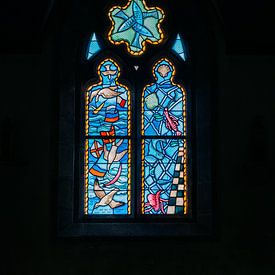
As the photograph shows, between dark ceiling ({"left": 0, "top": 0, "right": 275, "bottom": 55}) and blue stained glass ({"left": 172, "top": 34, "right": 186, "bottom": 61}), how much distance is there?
0.61m

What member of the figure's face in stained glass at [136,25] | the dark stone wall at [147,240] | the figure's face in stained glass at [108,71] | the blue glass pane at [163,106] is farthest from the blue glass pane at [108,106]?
the dark stone wall at [147,240]

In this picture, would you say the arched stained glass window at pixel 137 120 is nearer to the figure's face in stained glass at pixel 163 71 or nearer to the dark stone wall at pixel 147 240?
the figure's face in stained glass at pixel 163 71

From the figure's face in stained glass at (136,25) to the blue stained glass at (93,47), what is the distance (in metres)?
0.18

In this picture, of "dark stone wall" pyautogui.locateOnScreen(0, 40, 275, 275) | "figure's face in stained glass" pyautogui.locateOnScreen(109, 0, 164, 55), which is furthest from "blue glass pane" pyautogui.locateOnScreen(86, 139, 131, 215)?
"figure's face in stained glass" pyautogui.locateOnScreen(109, 0, 164, 55)

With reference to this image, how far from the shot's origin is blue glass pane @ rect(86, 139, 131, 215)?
736 centimetres

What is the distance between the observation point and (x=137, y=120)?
7.51 m

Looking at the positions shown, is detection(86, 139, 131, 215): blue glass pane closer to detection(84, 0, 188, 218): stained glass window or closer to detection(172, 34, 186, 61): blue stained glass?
detection(84, 0, 188, 218): stained glass window
